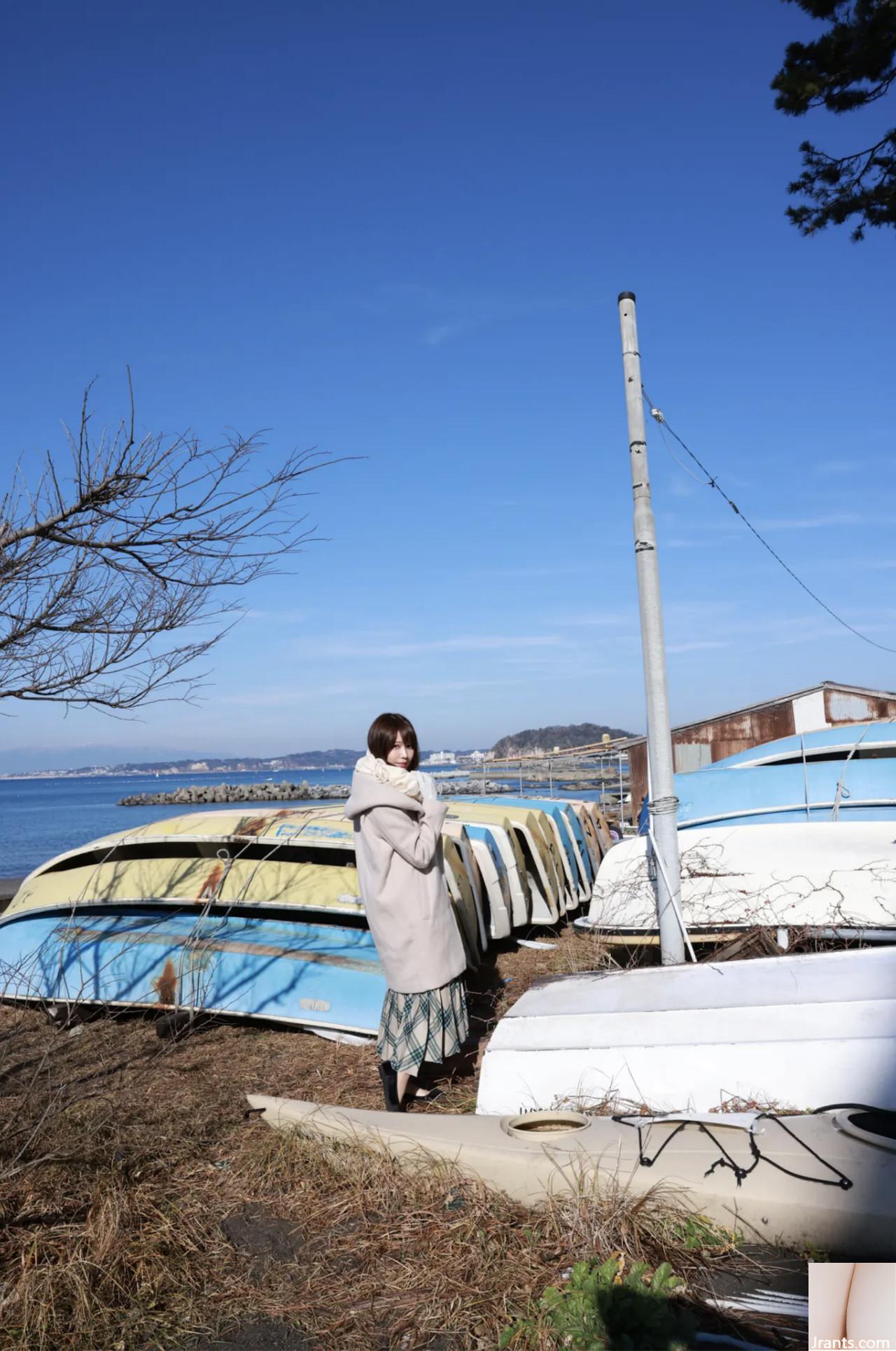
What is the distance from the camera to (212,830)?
24.2ft

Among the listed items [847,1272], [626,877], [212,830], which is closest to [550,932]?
[626,877]

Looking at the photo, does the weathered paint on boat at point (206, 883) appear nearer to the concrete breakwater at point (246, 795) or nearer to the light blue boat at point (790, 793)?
the light blue boat at point (790, 793)

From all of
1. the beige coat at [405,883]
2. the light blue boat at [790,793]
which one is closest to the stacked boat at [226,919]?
the beige coat at [405,883]

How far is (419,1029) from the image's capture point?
4.40 metres

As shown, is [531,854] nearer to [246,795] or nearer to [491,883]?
[491,883]

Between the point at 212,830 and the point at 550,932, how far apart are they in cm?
355

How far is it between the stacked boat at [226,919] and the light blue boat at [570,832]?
2.24 metres

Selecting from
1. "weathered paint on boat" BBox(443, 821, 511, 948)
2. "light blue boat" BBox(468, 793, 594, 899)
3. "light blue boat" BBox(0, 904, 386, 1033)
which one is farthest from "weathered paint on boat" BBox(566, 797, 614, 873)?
Result: "light blue boat" BBox(0, 904, 386, 1033)

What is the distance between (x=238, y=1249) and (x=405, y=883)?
1.64 m

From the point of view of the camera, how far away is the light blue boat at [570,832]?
34.4 ft

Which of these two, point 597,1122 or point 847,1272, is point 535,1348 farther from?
point 597,1122

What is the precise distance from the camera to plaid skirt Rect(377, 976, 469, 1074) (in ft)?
14.4

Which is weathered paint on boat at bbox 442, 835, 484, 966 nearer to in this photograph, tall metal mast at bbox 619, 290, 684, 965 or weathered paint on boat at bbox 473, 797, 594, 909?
tall metal mast at bbox 619, 290, 684, 965

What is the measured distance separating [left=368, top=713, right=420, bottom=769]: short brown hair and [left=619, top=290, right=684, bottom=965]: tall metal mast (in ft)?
4.30
